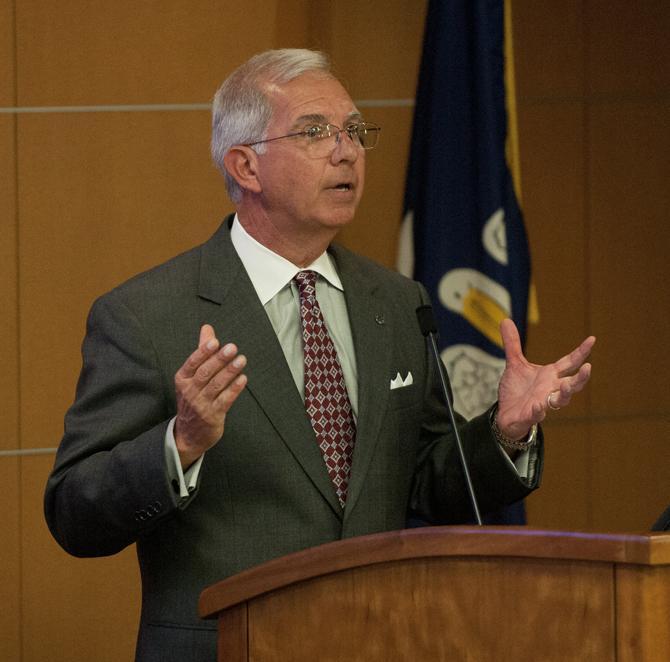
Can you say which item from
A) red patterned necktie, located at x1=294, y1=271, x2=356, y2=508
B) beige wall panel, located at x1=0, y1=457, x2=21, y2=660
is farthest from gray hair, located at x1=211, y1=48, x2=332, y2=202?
beige wall panel, located at x1=0, y1=457, x2=21, y2=660

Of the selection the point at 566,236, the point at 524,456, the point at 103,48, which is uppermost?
the point at 103,48

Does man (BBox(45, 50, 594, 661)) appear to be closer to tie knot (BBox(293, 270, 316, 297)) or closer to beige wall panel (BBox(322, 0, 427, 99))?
tie knot (BBox(293, 270, 316, 297))

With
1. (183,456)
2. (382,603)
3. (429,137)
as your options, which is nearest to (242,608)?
(382,603)

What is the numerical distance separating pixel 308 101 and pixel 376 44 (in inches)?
64.8

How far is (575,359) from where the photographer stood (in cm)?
212

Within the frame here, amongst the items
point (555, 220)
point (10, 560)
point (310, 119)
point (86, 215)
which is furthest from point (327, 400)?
point (555, 220)

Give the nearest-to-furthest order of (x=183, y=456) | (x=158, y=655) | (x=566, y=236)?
(x=183, y=456) → (x=158, y=655) → (x=566, y=236)

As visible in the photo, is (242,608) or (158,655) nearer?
(242,608)

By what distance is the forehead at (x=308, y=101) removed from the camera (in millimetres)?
2469

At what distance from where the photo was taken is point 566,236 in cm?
436

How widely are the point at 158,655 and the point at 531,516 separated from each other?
7.89 ft

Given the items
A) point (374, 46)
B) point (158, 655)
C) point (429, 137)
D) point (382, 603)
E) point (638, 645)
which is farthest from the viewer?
point (374, 46)

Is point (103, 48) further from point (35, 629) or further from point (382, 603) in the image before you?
point (382, 603)

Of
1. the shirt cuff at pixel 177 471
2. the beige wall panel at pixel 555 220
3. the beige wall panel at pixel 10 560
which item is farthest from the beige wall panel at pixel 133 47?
the shirt cuff at pixel 177 471
